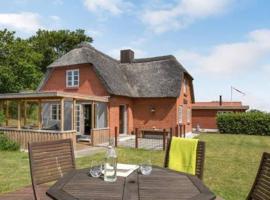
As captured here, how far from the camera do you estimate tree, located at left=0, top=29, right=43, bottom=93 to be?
32.6m

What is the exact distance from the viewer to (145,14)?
50.5 ft

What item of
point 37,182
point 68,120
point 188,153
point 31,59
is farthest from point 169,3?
point 31,59

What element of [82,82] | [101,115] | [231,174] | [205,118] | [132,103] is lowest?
[231,174]

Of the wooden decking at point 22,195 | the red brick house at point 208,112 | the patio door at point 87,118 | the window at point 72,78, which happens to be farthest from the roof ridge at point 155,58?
the wooden decking at point 22,195

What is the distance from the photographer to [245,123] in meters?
30.3

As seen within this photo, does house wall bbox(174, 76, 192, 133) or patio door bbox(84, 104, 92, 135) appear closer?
patio door bbox(84, 104, 92, 135)

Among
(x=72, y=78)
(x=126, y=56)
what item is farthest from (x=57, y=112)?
(x=126, y=56)

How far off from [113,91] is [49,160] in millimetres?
14608

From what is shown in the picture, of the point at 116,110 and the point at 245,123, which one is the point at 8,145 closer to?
the point at 116,110

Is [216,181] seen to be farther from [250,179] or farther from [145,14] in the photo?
[145,14]

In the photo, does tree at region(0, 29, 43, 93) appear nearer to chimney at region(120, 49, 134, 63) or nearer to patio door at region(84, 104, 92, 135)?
chimney at region(120, 49, 134, 63)

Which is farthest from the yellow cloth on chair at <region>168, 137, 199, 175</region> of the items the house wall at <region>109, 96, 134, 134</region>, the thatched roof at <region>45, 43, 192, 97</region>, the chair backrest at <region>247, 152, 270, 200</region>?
the house wall at <region>109, 96, 134, 134</region>

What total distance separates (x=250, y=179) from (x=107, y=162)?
6.55m

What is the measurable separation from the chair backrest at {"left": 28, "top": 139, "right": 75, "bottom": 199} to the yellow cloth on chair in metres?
1.91
